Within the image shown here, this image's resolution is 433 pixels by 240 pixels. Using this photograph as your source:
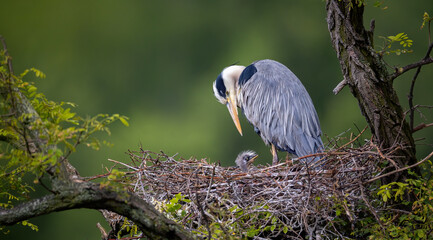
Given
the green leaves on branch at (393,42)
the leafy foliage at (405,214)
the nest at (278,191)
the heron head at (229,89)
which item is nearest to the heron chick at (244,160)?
the nest at (278,191)

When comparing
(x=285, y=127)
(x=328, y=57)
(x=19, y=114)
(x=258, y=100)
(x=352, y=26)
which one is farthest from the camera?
(x=328, y=57)

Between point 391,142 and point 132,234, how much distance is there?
0.97m

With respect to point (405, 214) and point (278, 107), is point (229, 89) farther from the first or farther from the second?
point (405, 214)

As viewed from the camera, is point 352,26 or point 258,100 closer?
point 352,26

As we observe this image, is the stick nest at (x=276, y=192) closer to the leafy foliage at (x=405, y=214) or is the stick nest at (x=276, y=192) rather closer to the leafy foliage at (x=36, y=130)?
the leafy foliage at (x=405, y=214)

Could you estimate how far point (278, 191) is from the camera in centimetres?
182

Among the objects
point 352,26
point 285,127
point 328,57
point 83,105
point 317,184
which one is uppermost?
point 83,105

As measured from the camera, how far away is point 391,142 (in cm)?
168

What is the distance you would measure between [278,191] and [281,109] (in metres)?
0.89

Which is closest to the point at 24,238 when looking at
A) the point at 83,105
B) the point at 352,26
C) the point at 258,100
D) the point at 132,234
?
the point at 83,105

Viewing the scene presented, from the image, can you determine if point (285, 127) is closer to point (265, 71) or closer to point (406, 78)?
point (265, 71)

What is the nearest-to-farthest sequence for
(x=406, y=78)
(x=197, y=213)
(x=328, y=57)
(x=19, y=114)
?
(x=19, y=114) < (x=197, y=213) < (x=406, y=78) < (x=328, y=57)

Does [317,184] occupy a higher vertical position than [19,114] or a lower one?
lower

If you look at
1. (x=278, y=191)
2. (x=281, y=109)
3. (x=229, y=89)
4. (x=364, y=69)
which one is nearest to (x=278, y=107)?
(x=281, y=109)
